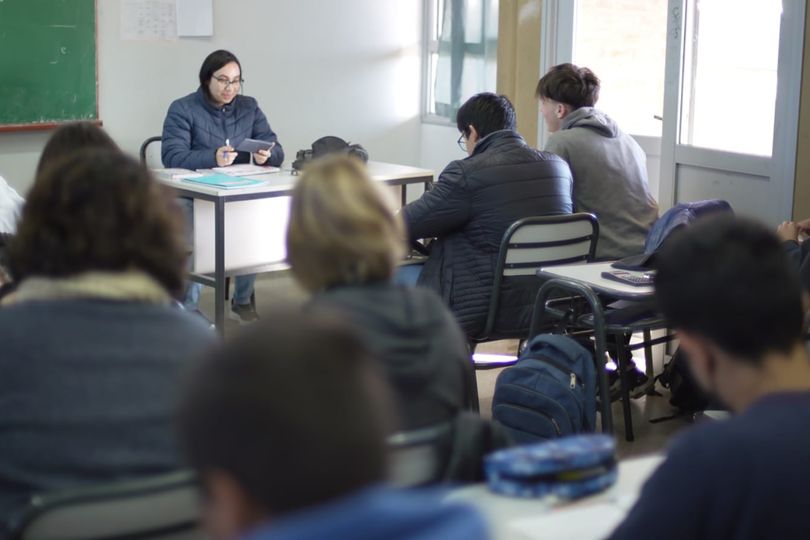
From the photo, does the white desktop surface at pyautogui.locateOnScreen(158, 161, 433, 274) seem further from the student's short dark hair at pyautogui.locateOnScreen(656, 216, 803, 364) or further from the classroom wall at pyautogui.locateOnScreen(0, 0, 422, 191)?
the student's short dark hair at pyautogui.locateOnScreen(656, 216, 803, 364)

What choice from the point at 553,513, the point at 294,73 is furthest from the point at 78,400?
the point at 294,73

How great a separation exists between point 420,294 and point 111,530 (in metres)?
0.63

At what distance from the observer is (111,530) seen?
1499mm

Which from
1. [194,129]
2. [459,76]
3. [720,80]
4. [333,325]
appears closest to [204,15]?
[194,129]

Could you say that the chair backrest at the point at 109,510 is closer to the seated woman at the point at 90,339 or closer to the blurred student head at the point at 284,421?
the seated woman at the point at 90,339

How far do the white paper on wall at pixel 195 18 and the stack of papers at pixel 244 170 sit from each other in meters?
1.30

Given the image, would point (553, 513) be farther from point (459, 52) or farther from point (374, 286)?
point (459, 52)

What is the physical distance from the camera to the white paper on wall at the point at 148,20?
593 cm

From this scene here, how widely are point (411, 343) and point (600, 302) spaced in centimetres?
198

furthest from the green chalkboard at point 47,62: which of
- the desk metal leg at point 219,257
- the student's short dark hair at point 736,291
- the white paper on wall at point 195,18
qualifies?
the student's short dark hair at point 736,291

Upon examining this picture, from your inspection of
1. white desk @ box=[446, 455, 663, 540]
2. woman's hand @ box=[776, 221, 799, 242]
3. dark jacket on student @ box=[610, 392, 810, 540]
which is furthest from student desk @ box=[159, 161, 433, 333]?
dark jacket on student @ box=[610, 392, 810, 540]

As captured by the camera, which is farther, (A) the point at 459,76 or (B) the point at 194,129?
(A) the point at 459,76

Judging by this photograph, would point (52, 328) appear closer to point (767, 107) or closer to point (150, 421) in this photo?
point (150, 421)

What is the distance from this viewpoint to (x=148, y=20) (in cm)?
602
